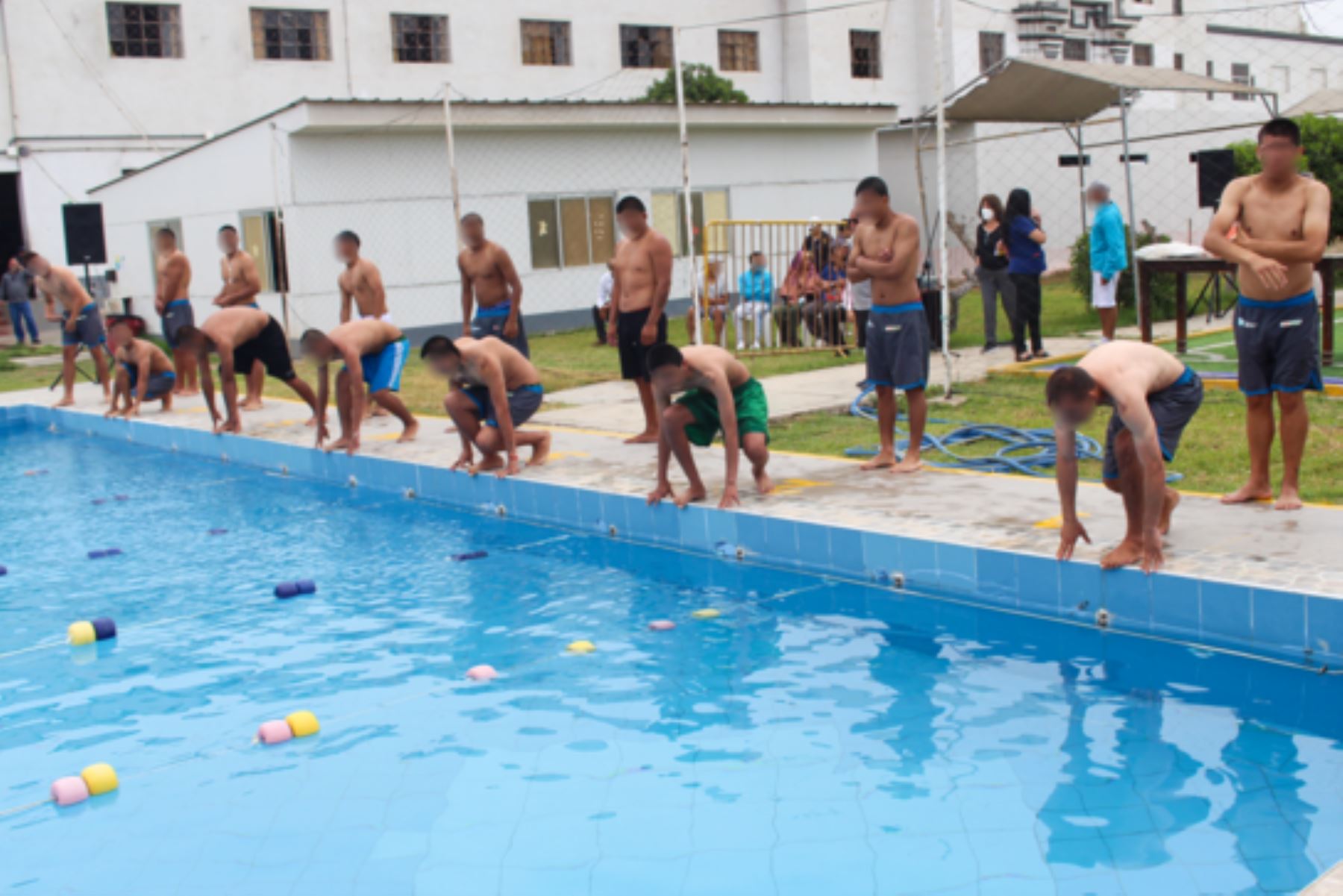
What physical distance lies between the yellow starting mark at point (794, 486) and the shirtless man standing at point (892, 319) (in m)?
0.46

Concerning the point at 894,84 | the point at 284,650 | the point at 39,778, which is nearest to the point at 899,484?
the point at 284,650

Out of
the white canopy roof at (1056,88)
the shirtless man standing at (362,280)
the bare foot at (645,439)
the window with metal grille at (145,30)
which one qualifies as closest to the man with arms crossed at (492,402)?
the bare foot at (645,439)

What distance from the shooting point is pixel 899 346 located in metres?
7.93

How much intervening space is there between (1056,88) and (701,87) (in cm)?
1486

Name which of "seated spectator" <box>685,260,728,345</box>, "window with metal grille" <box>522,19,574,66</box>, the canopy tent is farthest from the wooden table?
"window with metal grille" <box>522,19,574,66</box>

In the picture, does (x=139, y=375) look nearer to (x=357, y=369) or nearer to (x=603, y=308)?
(x=357, y=369)

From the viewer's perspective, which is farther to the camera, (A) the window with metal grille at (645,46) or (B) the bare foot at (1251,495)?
(A) the window with metal grille at (645,46)

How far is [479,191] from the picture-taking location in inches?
830

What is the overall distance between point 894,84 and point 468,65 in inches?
456

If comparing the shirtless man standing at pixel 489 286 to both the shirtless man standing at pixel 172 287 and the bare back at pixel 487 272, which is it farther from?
the shirtless man standing at pixel 172 287

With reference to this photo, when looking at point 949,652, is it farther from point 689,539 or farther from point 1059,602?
point 689,539

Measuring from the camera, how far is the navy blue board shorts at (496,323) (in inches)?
418

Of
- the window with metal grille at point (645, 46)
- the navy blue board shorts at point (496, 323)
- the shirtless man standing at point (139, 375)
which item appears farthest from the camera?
the window with metal grille at point (645, 46)

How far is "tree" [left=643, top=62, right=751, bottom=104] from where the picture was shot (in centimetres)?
2850
